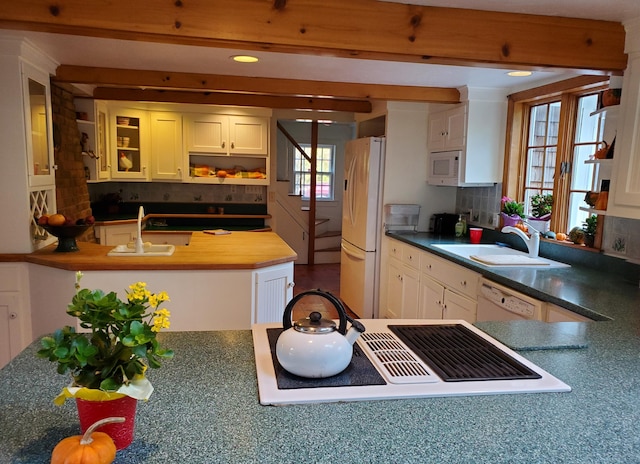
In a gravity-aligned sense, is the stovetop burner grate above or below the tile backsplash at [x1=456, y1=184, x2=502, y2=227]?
below

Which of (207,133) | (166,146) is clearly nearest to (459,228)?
(207,133)

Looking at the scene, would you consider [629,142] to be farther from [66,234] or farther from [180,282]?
[66,234]

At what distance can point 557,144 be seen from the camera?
11.0ft

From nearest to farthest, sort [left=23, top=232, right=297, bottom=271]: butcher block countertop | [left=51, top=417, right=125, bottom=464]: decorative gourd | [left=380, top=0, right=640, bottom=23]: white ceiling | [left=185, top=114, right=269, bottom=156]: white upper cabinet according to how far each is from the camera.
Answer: [left=51, top=417, right=125, bottom=464]: decorative gourd
[left=380, top=0, right=640, bottom=23]: white ceiling
[left=23, top=232, right=297, bottom=271]: butcher block countertop
[left=185, top=114, right=269, bottom=156]: white upper cabinet

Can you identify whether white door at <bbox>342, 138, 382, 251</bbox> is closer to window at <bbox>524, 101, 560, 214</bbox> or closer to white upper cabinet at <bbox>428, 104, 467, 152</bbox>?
white upper cabinet at <bbox>428, 104, 467, 152</bbox>

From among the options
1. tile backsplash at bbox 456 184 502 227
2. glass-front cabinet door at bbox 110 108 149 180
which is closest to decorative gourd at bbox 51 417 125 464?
tile backsplash at bbox 456 184 502 227

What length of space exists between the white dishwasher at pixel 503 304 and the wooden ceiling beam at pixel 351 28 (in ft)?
3.85

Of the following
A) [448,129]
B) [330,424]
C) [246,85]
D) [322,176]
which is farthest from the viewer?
[322,176]

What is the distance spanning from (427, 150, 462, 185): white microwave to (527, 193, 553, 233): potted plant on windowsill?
2.18 feet

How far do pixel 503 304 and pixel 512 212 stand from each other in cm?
130

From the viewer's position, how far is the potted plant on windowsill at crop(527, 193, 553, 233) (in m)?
3.42

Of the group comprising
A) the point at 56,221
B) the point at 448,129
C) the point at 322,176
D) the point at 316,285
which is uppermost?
the point at 448,129

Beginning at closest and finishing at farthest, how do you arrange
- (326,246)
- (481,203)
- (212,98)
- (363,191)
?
1. (481,203)
2. (212,98)
3. (363,191)
4. (326,246)

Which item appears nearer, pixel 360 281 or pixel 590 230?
pixel 590 230
